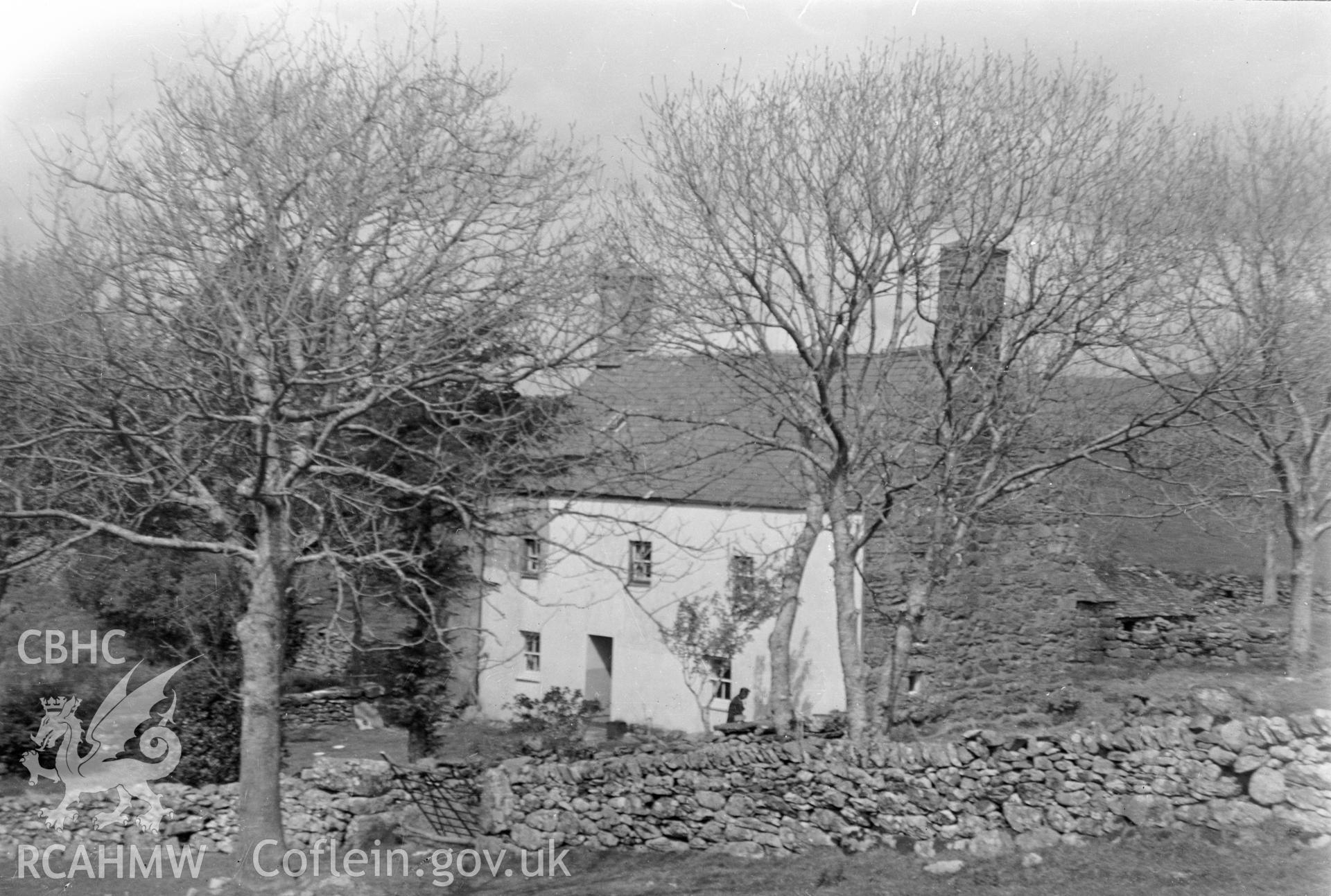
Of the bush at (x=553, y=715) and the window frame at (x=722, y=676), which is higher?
the window frame at (x=722, y=676)

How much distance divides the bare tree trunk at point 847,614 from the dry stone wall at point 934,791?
2.45ft

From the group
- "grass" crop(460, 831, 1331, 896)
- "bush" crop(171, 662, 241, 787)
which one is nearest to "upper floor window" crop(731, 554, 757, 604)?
"grass" crop(460, 831, 1331, 896)

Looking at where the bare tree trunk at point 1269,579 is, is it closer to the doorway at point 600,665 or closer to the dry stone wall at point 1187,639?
the dry stone wall at point 1187,639

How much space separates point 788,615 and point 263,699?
20.5 feet

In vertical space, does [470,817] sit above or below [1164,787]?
below

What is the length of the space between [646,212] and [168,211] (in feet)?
17.1

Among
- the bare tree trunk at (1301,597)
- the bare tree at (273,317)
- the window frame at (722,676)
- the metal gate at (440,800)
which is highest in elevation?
the bare tree at (273,317)

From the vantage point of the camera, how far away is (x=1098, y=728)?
30.9 ft

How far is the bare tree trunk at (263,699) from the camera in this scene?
27.0 feet

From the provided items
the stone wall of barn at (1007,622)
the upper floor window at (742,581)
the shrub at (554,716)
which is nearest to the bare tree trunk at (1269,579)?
the stone wall of barn at (1007,622)

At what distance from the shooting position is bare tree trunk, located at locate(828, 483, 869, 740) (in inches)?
455

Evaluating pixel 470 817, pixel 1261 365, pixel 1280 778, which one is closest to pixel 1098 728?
pixel 1280 778

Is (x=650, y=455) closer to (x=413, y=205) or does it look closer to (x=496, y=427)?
(x=496, y=427)

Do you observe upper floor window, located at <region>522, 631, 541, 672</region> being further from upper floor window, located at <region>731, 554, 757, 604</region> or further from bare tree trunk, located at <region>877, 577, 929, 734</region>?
bare tree trunk, located at <region>877, 577, 929, 734</region>
